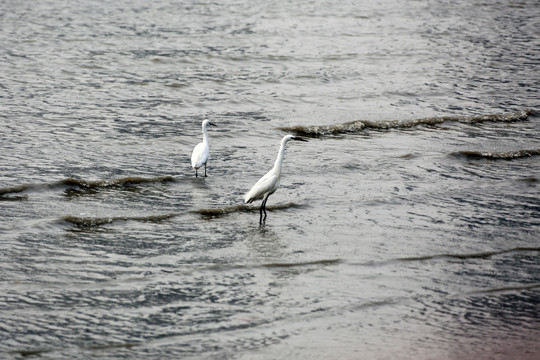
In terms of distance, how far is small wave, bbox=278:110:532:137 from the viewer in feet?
46.1

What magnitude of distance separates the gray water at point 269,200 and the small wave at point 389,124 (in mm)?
51

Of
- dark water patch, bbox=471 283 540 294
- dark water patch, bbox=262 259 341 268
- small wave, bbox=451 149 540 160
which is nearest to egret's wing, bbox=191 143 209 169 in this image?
dark water patch, bbox=262 259 341 268

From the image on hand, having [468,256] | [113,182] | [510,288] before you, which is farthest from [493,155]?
[113,182]

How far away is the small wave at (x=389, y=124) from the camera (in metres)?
14.1

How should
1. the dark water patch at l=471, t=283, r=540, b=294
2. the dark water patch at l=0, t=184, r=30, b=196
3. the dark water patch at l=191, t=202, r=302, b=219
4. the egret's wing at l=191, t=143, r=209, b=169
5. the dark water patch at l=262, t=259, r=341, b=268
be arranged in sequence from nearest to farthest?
the dark water patch at l=471, t=283, r=540, b=294 < the dark water patch at l=262, t=259, r=341, b=268 < the dark water patch at l=191, t=202, r=302, b=219 < the dark water patch at l=0, t=184, r=30, b=196 < the egret's wing at l=191, t=143, r=209, b=169

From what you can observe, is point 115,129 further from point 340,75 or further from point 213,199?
point 340,75

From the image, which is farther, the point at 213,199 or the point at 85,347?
the point at 213,199

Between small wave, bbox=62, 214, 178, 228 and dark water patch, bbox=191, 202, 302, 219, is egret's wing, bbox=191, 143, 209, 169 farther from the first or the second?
small wave, bbox=62, 214, 178, 228

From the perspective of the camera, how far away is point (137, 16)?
23.6 meters

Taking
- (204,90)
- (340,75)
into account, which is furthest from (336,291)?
(340,75)

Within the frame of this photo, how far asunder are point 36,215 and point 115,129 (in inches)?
166

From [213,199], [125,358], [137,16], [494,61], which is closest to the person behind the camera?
[125,358]

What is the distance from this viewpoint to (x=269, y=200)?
10328 millimetres

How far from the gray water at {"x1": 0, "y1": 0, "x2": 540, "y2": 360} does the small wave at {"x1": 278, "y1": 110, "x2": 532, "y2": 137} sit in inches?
2.0
